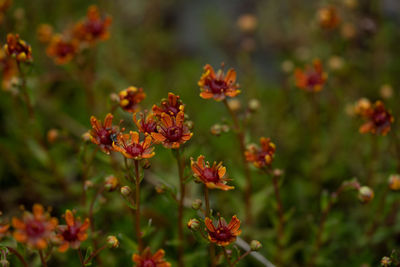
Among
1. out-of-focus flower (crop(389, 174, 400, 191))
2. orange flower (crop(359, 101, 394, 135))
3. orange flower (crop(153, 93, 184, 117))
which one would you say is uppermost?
orange flower (crop(359, 101, 394, 135))

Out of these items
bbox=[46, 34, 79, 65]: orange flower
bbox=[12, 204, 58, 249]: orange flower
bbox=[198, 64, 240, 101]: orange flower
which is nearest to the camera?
bbox=[12, 204, 58, 249]: orange flower

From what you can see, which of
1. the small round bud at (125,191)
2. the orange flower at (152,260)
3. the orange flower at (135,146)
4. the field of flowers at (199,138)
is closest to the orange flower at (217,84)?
the field of flowers at (199,138)

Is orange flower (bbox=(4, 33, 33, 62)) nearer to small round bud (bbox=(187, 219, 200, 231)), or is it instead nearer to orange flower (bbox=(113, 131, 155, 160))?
orange flower (bbox=(113, 131, 155, 160))

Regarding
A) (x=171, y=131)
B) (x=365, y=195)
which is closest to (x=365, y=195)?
(x=365, y=195)

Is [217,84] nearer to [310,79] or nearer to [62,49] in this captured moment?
[310,79]

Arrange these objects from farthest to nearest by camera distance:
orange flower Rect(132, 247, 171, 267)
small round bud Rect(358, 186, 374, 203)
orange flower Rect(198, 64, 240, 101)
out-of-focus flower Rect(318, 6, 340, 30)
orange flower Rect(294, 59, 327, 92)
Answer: out-of-focus flower Rect(318, 6, 340, 30)
orange flower Rect(294, 59, 327, 92)
small round bud Rect(358, 186, 374, 203)
orange flower Rect(198, 64, 240, 101)
orange flower Rect(132, 247, 171, 267)

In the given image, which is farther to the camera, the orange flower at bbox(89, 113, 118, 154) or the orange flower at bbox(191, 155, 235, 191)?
the orange flower at bbox(89, 113, 118, 154)

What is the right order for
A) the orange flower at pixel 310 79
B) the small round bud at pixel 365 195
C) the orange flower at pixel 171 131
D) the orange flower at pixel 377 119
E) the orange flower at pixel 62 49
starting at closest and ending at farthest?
the orange flower at pixel 171 131, the small round bud at pixel 365 195, the orange flower at pixel 377 119, the orange flower at pixel 310 79, the orange flower at pixel 62 49

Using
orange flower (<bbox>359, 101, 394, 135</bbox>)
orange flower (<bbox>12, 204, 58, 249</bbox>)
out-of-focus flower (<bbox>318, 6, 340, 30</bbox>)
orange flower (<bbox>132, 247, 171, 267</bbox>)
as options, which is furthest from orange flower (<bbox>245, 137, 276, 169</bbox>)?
out-of-focus flower (<bbox>318, 6, 340, 30</bbox>)

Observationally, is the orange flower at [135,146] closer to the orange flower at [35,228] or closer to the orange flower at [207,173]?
the orange flower at [207,173]
